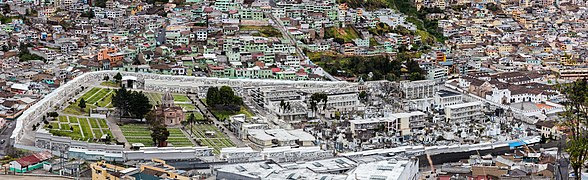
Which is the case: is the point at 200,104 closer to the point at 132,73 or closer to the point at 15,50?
the point at 132,73

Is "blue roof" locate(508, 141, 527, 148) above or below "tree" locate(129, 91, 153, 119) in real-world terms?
below

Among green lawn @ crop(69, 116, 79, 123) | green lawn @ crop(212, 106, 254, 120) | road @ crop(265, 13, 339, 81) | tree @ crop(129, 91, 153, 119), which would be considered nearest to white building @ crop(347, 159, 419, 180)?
green lawn @ crop(212, 106, 254, 120)

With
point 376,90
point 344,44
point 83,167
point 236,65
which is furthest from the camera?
point 344,44

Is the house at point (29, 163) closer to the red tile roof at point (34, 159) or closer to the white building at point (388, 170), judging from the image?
the red tile roof at point (34, 159)

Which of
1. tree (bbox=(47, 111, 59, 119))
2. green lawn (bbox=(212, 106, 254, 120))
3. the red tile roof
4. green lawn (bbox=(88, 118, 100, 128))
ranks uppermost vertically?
tree (bbox=(47, 111, 59, 119))


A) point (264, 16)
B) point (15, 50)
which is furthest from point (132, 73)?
point (264, 16)

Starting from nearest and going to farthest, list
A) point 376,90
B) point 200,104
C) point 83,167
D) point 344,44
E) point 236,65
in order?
point 83,167
point 200,104
point 376,90
point 236,65
point 344,44

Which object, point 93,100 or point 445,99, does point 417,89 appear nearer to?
point 445,99

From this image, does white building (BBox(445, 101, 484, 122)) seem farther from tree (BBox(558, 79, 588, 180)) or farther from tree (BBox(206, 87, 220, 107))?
tree (BBox(558, 79, 588, 180))
